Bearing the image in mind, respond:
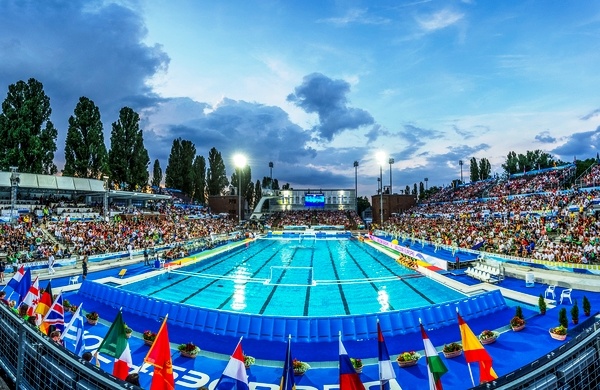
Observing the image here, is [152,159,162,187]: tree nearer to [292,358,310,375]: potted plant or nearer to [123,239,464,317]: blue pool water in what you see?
[123,239,464,317]: blue pool water

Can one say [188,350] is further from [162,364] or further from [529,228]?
[529,228]

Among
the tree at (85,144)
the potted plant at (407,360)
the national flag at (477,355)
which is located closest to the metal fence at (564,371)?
the national flag at (477,355)

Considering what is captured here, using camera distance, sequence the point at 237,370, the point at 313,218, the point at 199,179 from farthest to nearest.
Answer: the point at 199,179, the point at 313,218, the point at 237,370

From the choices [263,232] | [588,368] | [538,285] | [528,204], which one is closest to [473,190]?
[528,204]

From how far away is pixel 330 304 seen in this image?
15172 millimetres

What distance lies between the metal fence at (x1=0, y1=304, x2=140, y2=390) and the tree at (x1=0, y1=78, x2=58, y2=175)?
34580 mm

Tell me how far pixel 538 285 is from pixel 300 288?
1196 cm

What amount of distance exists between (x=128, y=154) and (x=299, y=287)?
3747 centimetres

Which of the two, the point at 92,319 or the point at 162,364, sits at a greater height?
the point at 162,364

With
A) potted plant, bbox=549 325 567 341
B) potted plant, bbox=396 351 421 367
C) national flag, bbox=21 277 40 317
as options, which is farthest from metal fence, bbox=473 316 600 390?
national flag, bbox=21 277 40 317

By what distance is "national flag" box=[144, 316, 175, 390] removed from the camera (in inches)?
202

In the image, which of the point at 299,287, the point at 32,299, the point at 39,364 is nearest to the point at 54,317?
the point at 32,299

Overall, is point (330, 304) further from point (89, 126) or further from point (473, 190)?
point (473, 190)

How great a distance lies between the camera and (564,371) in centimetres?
309
